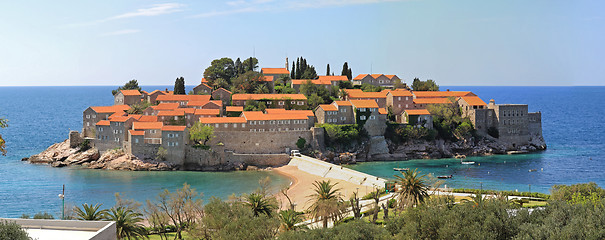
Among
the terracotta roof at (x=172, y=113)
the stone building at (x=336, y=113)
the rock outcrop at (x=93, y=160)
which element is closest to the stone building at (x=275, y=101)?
the stone building at (x=336, y=113)

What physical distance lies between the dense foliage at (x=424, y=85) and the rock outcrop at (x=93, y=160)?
45061 millimetres

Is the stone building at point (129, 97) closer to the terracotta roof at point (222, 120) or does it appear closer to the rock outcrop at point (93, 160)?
the rock outcrop at point (93, 160)

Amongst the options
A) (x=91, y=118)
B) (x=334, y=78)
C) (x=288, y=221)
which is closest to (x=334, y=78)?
(x=334, y=78)

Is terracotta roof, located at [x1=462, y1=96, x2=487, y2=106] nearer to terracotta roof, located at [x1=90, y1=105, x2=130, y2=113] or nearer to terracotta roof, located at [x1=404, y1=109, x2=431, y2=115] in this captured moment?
terracotta roof, located at [x1=404, y1=109, x2=431, y2=115]

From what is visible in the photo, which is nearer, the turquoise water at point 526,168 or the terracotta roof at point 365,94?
the turquoise water at point 526,168

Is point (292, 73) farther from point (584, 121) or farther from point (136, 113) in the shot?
point (584, 121)

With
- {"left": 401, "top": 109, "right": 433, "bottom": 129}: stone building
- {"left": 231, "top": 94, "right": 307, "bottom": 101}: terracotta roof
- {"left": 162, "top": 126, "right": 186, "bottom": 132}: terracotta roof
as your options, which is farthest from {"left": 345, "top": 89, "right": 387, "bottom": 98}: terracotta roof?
Answer: {"left": 162, "top": 126, "right": 186, "bottom": 132}: terracotta roof

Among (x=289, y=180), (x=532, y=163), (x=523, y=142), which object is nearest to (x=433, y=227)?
(x=289, y=180)

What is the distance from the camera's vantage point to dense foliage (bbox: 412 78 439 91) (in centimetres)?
9731

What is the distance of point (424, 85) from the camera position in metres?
97.2

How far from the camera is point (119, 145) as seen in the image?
241 ft

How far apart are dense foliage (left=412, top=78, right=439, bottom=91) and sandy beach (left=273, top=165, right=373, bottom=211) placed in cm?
3504

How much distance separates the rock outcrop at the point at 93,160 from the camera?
230 feet

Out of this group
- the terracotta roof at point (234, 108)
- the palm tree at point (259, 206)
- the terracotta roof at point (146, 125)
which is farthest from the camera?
the terracotta roof at point (234, 108)
